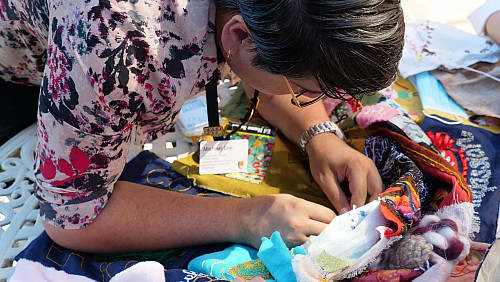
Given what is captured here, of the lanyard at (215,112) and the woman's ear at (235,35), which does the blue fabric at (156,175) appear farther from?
the woman's ear at (235,35)

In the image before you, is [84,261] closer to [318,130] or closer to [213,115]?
[213,115]

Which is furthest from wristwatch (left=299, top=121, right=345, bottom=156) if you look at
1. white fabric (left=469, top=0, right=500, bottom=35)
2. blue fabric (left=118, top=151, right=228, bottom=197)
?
white fabric (left=469, top=0, right=500, bottom=35)

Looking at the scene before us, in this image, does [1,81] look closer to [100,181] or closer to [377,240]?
[100,181]

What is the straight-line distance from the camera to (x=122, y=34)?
86 centimetres

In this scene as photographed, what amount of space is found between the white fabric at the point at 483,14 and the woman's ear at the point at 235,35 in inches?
53.6

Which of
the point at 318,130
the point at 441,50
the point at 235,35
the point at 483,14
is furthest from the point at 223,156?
the point at 483,14

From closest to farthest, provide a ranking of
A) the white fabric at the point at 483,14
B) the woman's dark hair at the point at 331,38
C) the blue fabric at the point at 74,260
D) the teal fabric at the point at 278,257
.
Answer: the woman's dark hair at the point at 331,38 < the teal fabric at the point at 278,257 < the blue fabric at the point at 74,260 < the white fabric at the point at 483,14

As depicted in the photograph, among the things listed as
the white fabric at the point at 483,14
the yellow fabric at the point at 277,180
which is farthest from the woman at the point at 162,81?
the white fabric at the point at 483,14

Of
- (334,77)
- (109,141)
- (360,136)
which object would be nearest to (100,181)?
(109,141)

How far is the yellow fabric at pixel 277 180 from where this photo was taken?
1.35 meters

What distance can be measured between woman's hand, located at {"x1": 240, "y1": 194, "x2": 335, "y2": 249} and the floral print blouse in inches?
12.7

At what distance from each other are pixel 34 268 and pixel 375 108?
104 centimetres

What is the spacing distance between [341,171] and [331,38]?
54 cm

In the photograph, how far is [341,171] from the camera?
4.07 feet
